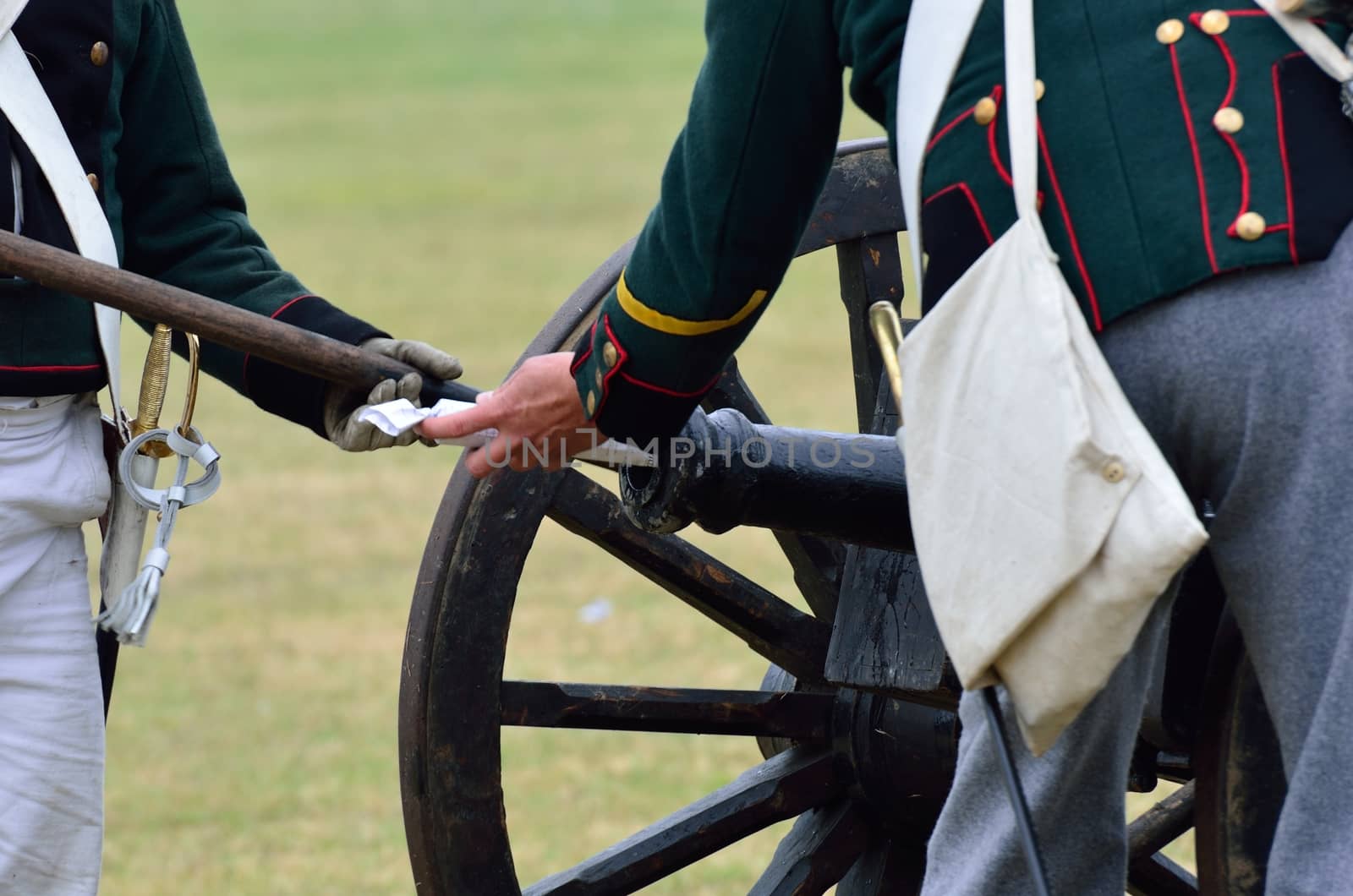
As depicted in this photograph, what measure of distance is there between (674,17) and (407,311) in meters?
16.1

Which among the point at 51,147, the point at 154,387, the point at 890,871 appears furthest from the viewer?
the point at 890,871

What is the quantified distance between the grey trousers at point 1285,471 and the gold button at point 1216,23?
0.19 metres

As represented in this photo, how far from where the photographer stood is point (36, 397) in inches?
86.5

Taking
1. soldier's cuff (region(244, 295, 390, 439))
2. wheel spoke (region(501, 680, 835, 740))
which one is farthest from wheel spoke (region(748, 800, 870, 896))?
soldier's cuff (region(244, 295, 390, 439))

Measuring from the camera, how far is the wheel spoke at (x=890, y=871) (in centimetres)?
278

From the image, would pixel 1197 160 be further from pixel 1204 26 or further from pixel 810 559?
pixel 810 559

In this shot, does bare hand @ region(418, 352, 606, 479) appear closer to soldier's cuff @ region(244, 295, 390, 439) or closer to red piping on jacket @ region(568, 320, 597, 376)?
red piping on jacket @ region(568, 320, 597, 376)

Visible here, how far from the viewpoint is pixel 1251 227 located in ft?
4.79

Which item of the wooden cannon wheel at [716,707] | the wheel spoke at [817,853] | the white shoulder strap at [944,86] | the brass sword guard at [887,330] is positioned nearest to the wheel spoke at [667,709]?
the wooden cannon wheel at [716,707]

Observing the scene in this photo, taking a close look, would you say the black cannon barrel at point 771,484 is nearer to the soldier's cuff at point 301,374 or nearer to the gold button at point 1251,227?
the soldier's cuff at point 301,374

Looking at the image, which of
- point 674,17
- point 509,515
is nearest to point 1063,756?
point 509,515

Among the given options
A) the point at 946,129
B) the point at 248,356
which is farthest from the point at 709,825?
the point at 946,129

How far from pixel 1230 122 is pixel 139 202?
4.72 feet

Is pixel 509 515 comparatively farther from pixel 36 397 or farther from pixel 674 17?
pixel 674 17
